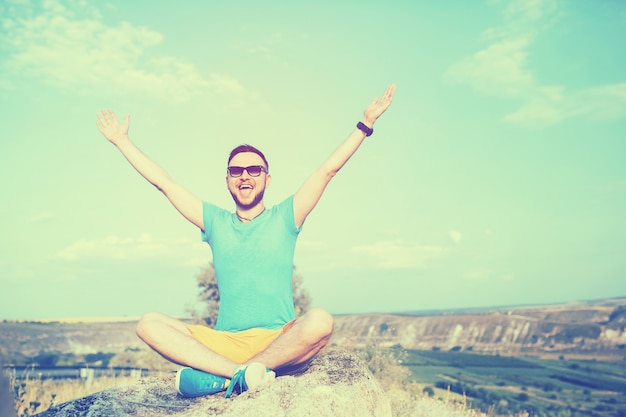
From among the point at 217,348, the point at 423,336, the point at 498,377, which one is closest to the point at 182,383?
the point at 217,348

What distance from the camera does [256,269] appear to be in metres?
4.37

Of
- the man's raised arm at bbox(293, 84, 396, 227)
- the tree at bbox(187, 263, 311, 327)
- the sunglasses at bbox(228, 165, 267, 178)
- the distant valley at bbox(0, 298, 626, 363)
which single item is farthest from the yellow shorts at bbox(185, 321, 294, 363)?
the distant valley at bbox(0, 298, 626, 363)

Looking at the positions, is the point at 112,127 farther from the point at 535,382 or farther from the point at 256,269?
the point at 535,382

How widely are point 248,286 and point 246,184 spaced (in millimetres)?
939

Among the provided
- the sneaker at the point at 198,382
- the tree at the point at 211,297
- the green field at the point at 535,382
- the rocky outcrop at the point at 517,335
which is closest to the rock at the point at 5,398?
the sneaker at the point at 198,382

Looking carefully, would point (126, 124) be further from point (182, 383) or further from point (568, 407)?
point (568, 407)

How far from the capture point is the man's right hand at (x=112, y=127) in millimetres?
5137

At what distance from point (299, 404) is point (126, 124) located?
3432mm


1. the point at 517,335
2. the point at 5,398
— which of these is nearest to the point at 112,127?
the point at 5,398

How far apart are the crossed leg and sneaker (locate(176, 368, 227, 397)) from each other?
4.2 inches

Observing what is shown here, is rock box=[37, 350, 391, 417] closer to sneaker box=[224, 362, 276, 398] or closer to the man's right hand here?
sneaker box=[224, 362, 276, 398]

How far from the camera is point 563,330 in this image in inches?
2773

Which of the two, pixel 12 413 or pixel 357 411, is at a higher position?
pixel 12 413

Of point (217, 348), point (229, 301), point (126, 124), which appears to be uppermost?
point (126, 124)
